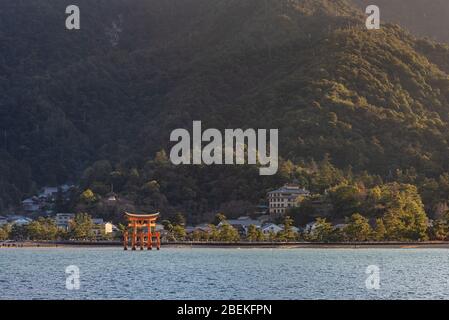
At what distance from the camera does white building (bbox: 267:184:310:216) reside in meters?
129

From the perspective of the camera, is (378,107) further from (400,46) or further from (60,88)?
(60,88)

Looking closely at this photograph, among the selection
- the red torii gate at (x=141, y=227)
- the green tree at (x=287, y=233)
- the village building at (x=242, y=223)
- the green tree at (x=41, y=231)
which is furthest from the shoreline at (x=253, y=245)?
the village building at (x=242, y=223)

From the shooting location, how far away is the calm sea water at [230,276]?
189 feet

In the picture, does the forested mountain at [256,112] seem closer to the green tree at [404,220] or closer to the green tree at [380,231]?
the green tree at [404,220]

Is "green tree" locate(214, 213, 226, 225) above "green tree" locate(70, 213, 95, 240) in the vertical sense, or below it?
above

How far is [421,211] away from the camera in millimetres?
116125

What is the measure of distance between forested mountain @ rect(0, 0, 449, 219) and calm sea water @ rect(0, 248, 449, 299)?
40.8 meters

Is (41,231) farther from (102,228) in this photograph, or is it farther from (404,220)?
(404,220)

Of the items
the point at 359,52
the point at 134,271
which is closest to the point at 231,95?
the point at 359,52

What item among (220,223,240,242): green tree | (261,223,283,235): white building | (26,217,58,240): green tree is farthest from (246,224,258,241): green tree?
(26,217,58,240): green tree

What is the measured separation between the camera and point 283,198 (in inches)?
5138

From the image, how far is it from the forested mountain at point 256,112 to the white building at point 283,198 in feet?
8.96

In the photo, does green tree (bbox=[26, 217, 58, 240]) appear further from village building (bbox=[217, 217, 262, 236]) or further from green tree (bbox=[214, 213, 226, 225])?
village building (bbox=[217, 217, 262, 236])

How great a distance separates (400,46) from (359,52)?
369 inches
